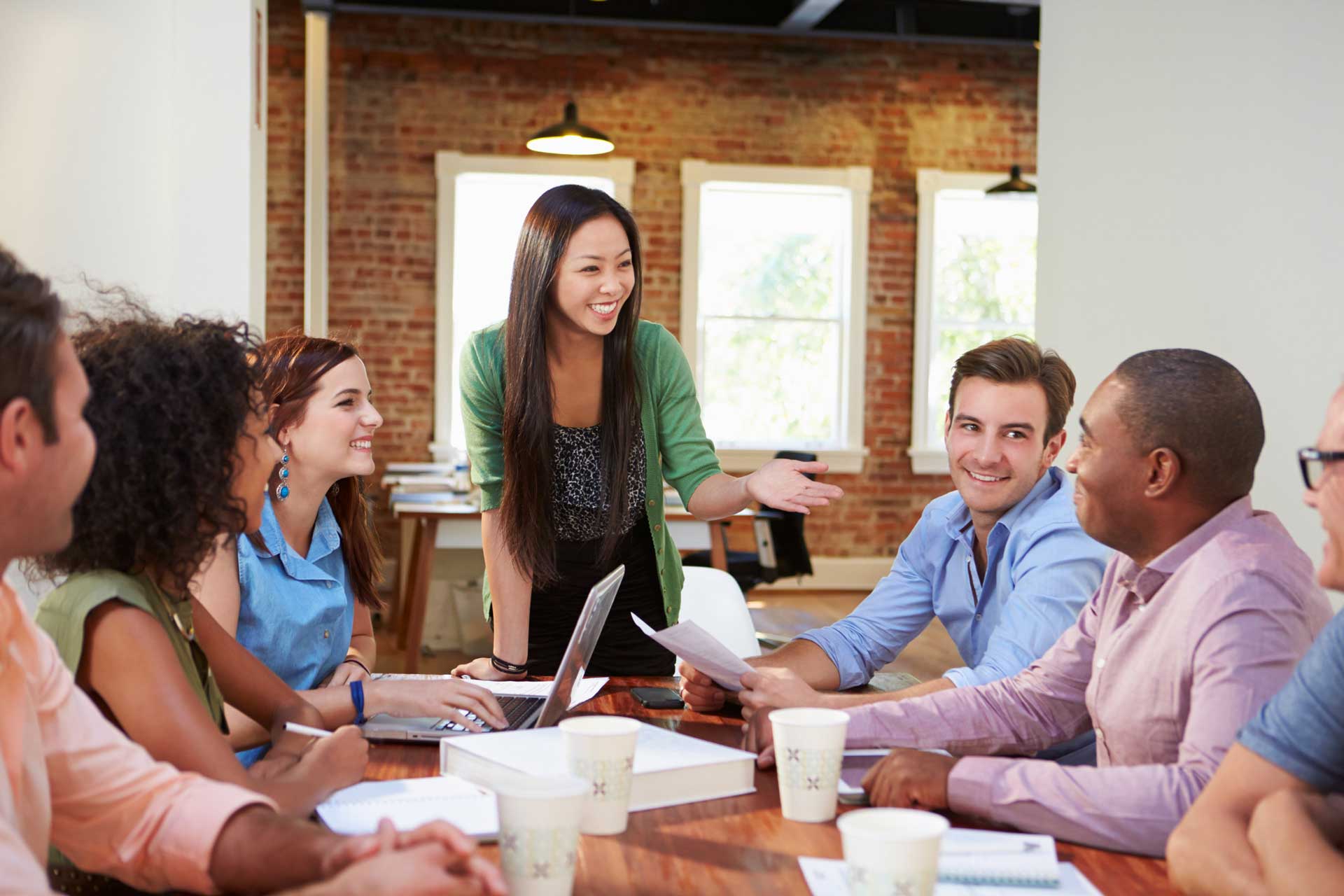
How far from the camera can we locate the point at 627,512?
257 cm

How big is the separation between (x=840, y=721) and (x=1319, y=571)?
18.9 inches

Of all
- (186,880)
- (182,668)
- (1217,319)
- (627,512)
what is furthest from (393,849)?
(1217,319)

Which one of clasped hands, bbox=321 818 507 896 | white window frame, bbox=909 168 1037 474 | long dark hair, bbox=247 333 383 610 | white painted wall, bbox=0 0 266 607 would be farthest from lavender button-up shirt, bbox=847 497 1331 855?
white window frame, bbox=909 168 1037 474

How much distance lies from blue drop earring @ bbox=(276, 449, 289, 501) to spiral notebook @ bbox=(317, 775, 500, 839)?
79 centimetres

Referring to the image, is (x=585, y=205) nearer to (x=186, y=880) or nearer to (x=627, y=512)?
(x=627, y=512)

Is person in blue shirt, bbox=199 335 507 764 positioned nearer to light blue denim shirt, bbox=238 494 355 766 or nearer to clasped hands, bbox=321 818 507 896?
light blue denim shirt, bbox=238 494 355 766

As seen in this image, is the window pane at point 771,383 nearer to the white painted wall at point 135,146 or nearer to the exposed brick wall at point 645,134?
the exposed brick wall at point 645,134

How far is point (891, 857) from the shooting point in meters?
0.94

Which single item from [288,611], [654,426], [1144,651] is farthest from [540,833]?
[654,426]

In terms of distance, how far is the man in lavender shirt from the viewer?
1.28m

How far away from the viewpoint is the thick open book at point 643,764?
1331 millimetres

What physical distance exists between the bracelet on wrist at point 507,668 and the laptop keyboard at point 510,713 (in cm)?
29

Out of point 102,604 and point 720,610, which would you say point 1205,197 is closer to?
point 720,610

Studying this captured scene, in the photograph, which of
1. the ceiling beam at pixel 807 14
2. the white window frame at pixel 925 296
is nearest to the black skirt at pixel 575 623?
the ceiling beam at pixel 807 14
